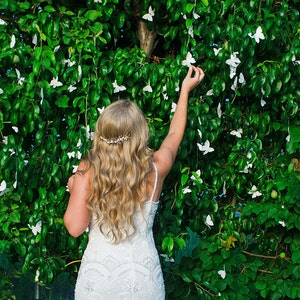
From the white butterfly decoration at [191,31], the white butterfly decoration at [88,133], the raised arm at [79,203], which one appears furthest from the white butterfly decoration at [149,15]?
the raised arm at [79,203]

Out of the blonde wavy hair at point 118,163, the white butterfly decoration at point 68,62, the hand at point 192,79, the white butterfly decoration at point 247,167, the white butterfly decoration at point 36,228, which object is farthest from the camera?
the white butterfly decoration at point 247,167

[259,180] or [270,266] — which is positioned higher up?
[259,180]

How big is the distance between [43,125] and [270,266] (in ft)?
4.62

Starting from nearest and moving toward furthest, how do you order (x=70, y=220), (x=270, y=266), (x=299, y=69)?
(x=70, y=220) → (x=299, y=69) → (x=270, y=266)

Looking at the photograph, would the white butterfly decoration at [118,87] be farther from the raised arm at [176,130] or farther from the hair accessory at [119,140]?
the hair accessory at [119,140]

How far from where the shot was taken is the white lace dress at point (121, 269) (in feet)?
9.95

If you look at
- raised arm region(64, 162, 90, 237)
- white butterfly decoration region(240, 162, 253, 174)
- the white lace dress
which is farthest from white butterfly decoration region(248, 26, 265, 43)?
raised arm region(64, 162, 90, 237)

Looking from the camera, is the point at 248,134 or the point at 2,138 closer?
the point at 2,138

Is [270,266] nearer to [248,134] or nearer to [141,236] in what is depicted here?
[248,134]

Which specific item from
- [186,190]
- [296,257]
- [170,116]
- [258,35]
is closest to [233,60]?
[258,35]

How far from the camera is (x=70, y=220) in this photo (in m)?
2.98

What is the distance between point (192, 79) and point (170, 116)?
30cm

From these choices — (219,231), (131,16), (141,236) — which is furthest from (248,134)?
(141,236)

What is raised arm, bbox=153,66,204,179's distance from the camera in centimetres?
311
